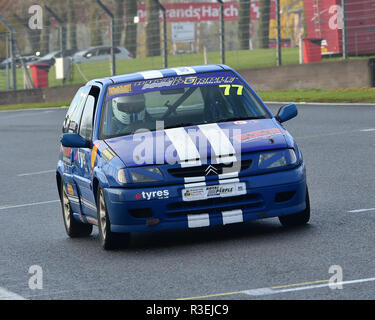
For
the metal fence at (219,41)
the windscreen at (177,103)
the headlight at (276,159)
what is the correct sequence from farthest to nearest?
the metal fence at (219,41) → the windscreen at (177,103) → the headlight at (276,159)

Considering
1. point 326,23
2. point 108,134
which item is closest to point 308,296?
point 108,134

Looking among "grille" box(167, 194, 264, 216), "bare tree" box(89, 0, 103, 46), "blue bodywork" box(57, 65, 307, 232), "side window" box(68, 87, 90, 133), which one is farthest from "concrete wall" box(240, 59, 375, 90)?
"bare tree" box(89, 0, 103, 46)

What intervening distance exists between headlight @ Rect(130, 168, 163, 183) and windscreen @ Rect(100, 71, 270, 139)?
904 millimetres

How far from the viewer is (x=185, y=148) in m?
9.09

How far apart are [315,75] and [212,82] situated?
59.3 feet

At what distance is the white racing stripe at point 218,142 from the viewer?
355 inches

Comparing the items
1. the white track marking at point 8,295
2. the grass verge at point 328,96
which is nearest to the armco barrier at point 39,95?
the grass verge at point 328,96

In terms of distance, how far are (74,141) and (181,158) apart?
155cm

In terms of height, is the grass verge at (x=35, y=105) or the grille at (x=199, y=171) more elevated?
the grille at (x=199, y=171)

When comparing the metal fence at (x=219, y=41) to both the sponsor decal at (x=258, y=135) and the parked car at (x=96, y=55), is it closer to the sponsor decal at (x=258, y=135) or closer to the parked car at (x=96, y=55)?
the parked car at (x=96, y=55)

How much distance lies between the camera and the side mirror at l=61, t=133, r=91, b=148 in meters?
10.1

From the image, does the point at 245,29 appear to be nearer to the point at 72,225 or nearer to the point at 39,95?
the point at 39,95

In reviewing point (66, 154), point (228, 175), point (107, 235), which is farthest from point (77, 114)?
point (228, 175)
